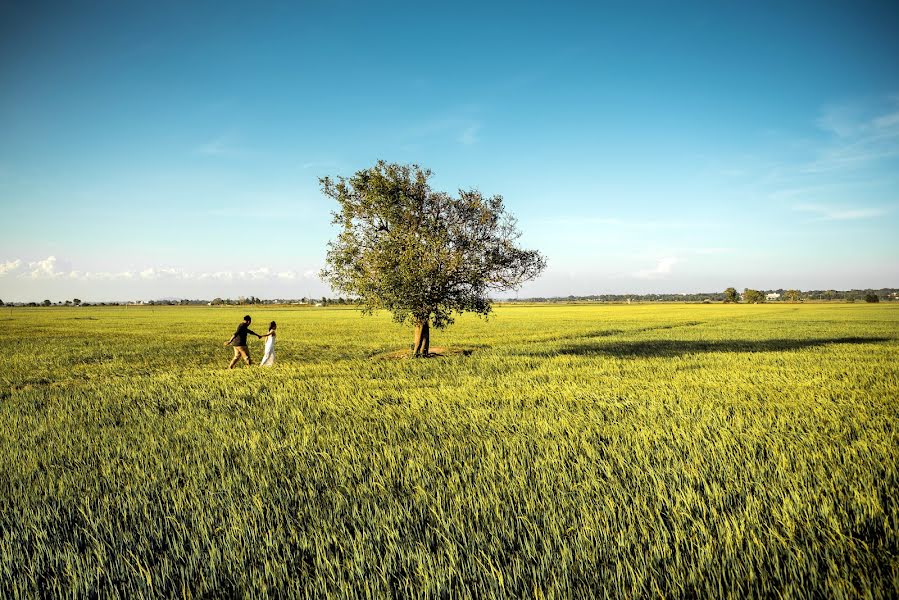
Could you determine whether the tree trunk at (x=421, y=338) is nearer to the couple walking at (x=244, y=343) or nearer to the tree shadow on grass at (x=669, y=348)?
the couple walking at (x=244, y=343)

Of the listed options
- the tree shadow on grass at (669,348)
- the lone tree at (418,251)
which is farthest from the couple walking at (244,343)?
the tree shadow on grass at (669,348)

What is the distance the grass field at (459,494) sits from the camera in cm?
370

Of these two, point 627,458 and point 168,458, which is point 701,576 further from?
point 168,458

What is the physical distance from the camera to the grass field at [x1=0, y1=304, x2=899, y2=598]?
3697 mm

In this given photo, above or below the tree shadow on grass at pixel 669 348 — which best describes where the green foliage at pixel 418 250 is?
above

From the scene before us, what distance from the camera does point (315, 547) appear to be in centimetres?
422

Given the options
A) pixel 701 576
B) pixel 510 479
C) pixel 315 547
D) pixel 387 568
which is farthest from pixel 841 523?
pixel 315 547

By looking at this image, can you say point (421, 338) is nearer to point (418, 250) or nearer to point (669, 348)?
point (418, 250)

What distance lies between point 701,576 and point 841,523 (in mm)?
2117

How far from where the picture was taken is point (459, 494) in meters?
5.34

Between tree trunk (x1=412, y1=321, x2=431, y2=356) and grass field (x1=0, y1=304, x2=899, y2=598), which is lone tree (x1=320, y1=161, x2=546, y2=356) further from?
grass field (x1=0, y1=304, x2=899, y2=598)

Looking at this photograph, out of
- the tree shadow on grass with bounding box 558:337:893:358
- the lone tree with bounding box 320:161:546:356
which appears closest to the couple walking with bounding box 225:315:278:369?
the lone tree with bounding box 320:161:546:356

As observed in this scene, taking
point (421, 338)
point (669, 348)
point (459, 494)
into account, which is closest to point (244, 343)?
point (421, 338)

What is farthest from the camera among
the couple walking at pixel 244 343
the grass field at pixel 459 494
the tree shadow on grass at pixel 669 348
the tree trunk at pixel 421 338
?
the tree shadow on grass at pixel 669 348
